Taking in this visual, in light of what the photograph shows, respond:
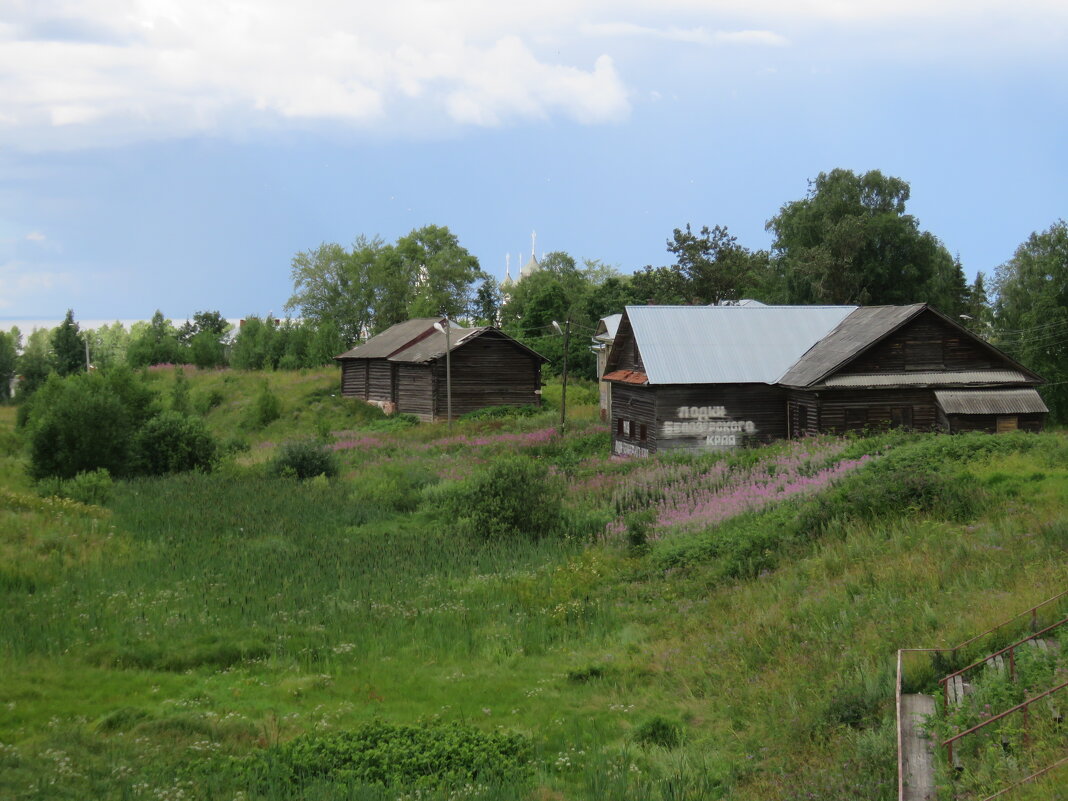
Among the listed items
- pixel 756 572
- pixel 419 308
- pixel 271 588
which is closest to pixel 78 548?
pixel 271 588

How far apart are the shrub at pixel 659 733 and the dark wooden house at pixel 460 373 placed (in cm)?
3878

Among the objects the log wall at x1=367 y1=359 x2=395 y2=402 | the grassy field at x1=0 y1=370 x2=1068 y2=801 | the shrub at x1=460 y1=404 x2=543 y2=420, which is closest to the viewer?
the grassy field at x1=0 y1=370 x2=1068 y2=801

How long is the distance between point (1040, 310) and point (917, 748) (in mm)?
51759

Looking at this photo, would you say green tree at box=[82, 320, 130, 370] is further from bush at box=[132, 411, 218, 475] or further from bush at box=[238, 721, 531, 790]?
bush at box=[238, 721, 531, 790]

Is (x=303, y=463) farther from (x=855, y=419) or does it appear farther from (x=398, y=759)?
(x=398, y=759)

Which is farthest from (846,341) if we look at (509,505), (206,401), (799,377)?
(206,401)

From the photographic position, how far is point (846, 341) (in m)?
32.2

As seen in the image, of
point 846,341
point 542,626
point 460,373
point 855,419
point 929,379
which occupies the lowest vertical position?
point 542,626

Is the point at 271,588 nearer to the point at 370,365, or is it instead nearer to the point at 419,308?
the point at 370,365

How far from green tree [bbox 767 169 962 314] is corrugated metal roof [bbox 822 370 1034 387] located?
28229 millimetres

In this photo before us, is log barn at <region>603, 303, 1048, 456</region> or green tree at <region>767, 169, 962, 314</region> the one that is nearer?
log barn at <region>603, 303, 1048, 456</region>

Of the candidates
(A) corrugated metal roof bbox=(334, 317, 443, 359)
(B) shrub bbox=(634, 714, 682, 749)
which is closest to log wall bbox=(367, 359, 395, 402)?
(A) corrugated metal roof bbox=(334, 317, 443, 359)

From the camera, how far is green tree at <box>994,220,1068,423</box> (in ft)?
172

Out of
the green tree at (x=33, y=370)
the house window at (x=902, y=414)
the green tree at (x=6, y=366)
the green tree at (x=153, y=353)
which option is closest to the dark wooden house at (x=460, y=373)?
the house window at (x=902, y=414)
